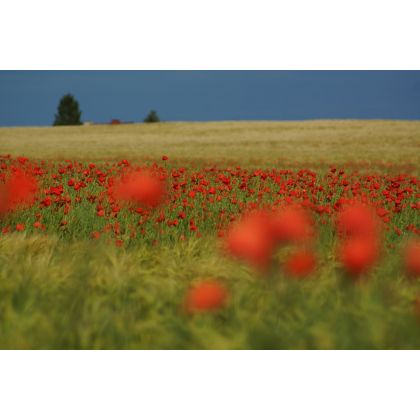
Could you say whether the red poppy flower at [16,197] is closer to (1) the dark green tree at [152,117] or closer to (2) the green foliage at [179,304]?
(2) the green foliage at [179,304]

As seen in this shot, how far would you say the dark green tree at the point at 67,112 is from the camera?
55.4m

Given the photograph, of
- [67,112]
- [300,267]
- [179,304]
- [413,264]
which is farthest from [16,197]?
[67,112]

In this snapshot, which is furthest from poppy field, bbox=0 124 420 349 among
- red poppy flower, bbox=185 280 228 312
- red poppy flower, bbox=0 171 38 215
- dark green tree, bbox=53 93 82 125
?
dark green tree, bbox=53 93 82 125

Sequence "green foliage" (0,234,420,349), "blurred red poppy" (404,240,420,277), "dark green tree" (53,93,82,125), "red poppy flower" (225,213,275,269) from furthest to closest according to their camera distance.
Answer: "dark green tree" (53,93,82,125)
"blurred red poppy" (404,240,420,277)
"red poppy flower" (225,213,275,269)
"green foliage" (0,234,420,349)

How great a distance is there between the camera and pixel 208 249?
3.16 m

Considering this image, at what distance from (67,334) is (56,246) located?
48.9 inches

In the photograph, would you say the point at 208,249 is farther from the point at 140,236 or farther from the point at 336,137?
the point at 336,137

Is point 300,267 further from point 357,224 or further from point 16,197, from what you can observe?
point 16,197

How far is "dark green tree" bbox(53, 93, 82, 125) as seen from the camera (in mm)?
55406

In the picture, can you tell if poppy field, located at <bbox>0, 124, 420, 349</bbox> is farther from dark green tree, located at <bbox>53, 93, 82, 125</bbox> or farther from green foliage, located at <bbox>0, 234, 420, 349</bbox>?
dark green tree, located at <bbox>53, 93, 82, 125</bbox>

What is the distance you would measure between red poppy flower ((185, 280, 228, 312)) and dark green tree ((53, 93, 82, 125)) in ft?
185

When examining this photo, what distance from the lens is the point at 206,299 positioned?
2172 mm

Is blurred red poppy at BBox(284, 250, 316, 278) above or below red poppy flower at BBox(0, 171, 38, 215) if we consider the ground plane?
below

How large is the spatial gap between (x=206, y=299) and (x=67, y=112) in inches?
2258
